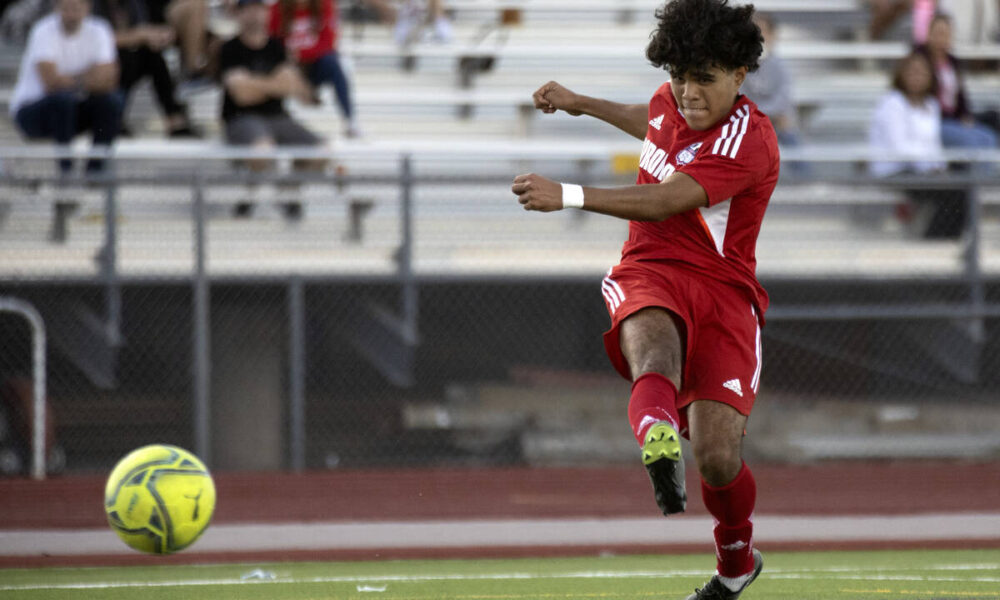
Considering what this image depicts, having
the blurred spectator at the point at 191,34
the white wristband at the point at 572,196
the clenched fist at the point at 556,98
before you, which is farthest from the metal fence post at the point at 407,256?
the white wristband at the point at 572,196

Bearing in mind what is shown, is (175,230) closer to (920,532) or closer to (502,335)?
(502,335)

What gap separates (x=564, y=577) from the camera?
7820mm

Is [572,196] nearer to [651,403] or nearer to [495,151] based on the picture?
[651,403]

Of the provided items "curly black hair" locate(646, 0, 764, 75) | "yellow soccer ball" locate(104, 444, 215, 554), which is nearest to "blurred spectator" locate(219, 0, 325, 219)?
"yellow soccer ball" locate(104, 444, 215, 554)

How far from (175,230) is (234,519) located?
264cm

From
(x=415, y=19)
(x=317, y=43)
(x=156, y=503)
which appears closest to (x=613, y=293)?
(x=156, y=503)

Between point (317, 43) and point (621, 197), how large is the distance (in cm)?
886

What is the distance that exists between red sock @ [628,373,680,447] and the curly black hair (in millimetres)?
1265

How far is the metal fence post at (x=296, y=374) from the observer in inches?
462

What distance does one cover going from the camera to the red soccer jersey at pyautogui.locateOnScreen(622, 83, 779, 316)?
217 inches

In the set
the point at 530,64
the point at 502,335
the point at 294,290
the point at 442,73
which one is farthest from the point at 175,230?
the point at 530,64

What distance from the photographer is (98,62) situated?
12555mm

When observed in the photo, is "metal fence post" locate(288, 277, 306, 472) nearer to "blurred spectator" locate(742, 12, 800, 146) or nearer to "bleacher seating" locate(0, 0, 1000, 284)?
"bleacher seating" locate(0, 0, 1000, 284)

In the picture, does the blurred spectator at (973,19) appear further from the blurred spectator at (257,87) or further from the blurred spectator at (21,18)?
the blurred spectator at (21,18)
